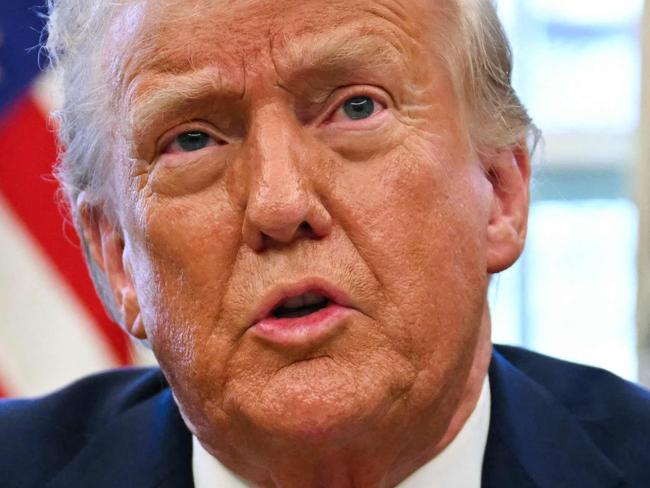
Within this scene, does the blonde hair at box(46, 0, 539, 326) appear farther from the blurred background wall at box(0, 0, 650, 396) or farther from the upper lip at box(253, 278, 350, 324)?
the blurred background wall at box(0, 0, 650, 396)

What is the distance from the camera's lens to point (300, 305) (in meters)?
1.70

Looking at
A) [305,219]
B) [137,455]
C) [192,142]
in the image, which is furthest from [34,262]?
[305,219]

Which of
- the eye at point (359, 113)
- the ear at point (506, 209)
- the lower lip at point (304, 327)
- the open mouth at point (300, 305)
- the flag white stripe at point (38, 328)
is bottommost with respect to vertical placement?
the flag white stripe at point (38, 328)

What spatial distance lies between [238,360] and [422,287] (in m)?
0.30

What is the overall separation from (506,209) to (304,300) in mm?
485

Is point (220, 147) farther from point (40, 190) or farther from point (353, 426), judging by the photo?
point (40, 190)

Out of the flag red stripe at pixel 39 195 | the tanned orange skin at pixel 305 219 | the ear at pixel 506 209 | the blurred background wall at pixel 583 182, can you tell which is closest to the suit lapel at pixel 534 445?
the tanned orange skin at pixel 305 219

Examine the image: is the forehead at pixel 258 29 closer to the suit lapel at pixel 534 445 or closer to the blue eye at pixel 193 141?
the blue eye at pixel 193 141

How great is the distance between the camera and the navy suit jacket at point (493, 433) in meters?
2.02

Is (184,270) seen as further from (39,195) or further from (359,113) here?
(39,195)

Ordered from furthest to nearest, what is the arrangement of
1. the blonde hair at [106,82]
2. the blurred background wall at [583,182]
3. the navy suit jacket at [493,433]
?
the blurred background wall at [583,182]
the navy suit jacket at [493,433]
the blonde hair at [106,82]

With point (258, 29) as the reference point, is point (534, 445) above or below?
below

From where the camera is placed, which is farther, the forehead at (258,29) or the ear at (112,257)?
the ear at (112,257)

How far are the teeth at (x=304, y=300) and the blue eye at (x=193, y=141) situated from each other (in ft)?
1.01
